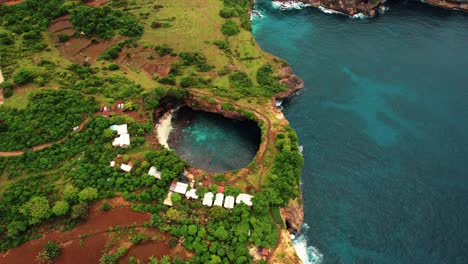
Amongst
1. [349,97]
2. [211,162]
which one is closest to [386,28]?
[349,97]

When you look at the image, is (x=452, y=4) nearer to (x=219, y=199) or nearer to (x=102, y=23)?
(x=219, y=199)

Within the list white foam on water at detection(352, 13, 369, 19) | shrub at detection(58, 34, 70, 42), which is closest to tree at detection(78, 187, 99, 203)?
shrub at detection(58, 34, 70, 42)

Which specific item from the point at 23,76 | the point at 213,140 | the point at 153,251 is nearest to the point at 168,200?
the point at 153,251

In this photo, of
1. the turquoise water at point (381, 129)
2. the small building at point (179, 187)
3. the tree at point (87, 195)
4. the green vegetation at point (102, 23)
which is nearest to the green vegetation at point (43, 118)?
the tree at point (87, 195)

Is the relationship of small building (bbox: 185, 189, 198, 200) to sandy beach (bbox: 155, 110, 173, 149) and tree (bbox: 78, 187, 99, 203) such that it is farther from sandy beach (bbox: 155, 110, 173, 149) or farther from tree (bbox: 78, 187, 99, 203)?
tree (bbox: 78, 187, 99, 203)

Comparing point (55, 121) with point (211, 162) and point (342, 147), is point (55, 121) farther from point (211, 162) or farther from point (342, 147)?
point (342, 147)
